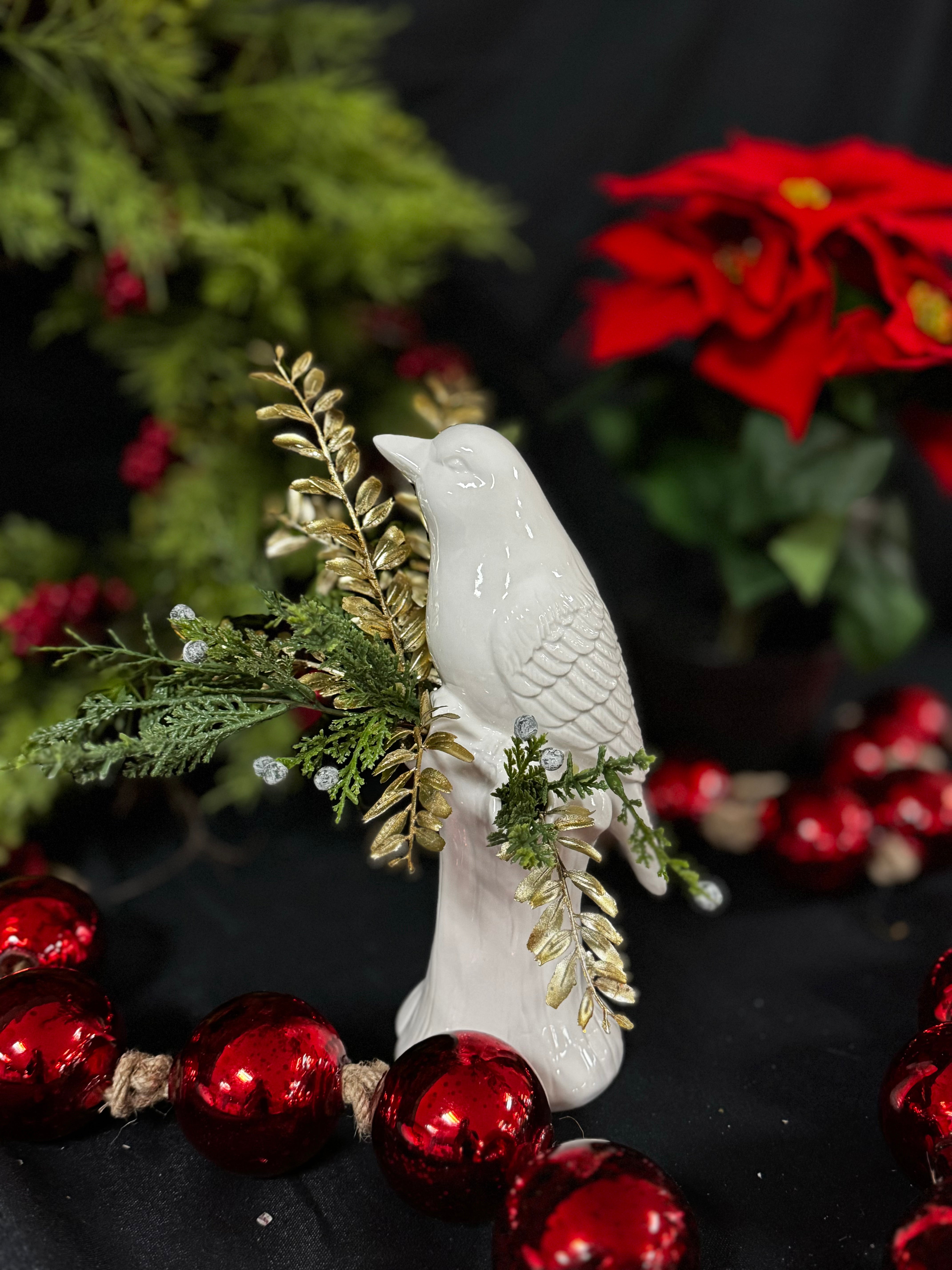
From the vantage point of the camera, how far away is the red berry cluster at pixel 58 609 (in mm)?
807

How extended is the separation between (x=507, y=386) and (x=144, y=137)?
458 millimetres

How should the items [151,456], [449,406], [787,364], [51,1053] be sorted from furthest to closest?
[151,456] → [787,364] → [449,406] → [51,1053]

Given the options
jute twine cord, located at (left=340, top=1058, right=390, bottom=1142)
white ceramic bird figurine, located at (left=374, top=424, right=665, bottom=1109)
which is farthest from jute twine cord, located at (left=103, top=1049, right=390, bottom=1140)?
white ceramic bird figurine, located at (left=374, top=424, right=665, bottom=1109)

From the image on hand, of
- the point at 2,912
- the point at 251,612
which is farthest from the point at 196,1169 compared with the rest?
the point at 251,612

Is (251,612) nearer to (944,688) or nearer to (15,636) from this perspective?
(15,636)

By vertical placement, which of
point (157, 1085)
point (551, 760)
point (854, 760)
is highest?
point (551, 760)

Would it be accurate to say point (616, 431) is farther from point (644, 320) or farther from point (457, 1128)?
point (457, 1128)

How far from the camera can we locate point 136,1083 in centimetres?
60

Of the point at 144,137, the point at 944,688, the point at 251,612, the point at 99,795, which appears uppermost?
the point at 144,137

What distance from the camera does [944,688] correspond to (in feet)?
4.13

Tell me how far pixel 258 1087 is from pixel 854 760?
2.12ft

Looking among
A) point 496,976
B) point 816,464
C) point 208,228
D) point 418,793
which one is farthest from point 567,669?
point 208,228

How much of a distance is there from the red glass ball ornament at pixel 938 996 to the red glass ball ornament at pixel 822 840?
182 mm

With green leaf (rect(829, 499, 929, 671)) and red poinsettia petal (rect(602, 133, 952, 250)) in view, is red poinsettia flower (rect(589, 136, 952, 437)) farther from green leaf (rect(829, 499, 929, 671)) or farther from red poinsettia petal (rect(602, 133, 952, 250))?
green leaf (rect(829, 499, 929, 671))
